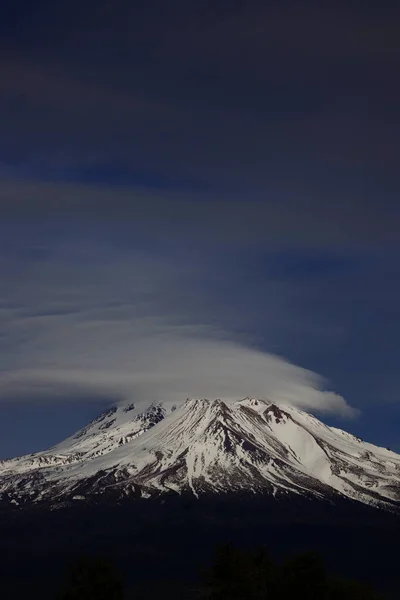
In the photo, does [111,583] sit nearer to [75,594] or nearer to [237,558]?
[75,594]

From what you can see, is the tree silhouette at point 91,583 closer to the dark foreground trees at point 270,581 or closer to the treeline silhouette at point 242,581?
the treeline silhouette at point 242,581

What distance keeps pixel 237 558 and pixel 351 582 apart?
15540 mm

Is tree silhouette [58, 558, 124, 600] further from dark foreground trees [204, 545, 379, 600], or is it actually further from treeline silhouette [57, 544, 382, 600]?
dark foreground trees [204, 545, 379, 600]

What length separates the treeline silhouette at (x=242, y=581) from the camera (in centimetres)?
8475

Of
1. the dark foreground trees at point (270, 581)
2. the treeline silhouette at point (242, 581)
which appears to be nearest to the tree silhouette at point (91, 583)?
the treeline silhouette at point (242, 581)

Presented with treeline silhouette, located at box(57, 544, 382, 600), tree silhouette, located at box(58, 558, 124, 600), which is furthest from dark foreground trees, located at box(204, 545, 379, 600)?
tree silhouette, located at box(58, 558, 124, 600)

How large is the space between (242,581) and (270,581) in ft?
25.5

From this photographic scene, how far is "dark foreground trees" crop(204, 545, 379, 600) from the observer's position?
8681 centimetres

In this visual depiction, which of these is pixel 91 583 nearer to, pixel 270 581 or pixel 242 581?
pixel 242 581

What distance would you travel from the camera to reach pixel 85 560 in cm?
8612

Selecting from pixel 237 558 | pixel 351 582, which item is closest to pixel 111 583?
pixel 237 558

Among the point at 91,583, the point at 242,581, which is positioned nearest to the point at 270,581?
the point at 242,581

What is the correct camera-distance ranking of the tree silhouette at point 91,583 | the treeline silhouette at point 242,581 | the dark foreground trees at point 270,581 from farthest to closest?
the dark foreground trees at point 270,581 < the treeline silhouette at point 242,581 < the tree silhouette at point 91,583

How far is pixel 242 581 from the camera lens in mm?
86688
